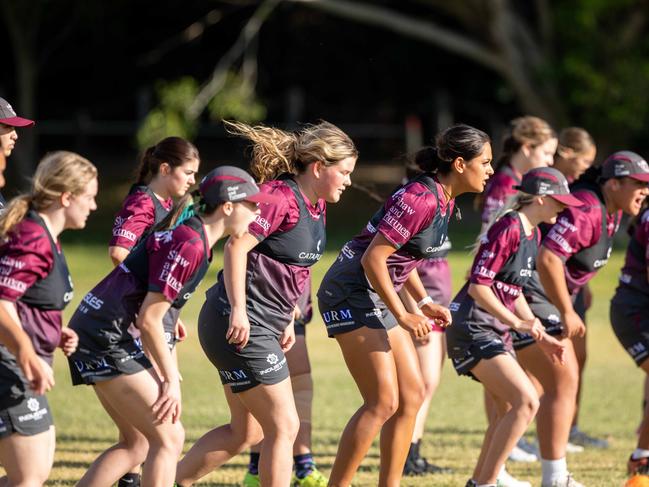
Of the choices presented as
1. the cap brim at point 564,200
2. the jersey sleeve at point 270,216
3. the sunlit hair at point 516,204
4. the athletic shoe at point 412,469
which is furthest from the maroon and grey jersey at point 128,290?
the athletic shoe at point 412,469

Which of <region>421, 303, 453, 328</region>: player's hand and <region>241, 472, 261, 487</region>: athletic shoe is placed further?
<region>241, 472, 261, 487</region>: athletic shoe

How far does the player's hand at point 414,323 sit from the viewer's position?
5.91 meters

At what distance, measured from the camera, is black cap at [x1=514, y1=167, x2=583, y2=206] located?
6688 millimetres

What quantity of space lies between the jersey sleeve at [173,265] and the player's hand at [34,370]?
2.04 feet

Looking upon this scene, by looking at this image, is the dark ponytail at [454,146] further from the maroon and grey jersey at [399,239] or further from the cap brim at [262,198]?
the cap brim at [262,198]

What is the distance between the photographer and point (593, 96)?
2448 cm

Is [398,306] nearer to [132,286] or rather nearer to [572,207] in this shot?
[132,286]

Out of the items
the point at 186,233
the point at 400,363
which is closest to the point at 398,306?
the point at 400,363

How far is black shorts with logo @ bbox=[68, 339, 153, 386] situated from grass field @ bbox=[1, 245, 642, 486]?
211cm

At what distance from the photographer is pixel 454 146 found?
6305mm

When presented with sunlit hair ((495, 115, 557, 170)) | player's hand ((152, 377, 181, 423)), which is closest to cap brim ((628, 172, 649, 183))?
sunlit hair ((495, 115, 557, 170))

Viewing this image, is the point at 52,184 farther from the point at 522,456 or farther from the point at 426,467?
the point at 522,456

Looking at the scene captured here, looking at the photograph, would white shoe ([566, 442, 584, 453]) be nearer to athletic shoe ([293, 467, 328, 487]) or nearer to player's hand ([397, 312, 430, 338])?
athletic shoe ([293, 467, 328, 487])

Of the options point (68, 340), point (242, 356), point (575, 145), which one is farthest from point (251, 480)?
point (575, 145)
